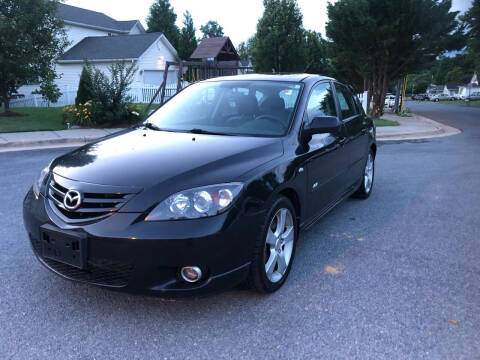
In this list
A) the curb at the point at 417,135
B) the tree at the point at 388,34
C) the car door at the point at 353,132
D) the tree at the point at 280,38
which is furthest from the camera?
the tree at the point at 280,38

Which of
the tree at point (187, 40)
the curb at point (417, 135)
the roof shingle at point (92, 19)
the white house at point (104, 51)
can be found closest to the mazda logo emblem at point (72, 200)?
the curb at point (417, 135)

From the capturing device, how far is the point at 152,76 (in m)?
32.1

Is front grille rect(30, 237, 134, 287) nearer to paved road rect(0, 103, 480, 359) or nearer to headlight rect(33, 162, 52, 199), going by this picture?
paved road rect(0, 103, 480, 359)

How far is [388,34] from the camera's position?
1873cm

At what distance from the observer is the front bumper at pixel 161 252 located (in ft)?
8.09

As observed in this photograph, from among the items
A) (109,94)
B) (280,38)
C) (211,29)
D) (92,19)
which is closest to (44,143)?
(109,94)

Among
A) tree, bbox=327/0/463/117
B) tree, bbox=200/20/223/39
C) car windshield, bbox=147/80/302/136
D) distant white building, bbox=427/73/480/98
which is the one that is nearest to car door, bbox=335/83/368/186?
car windshield, bbox=147/80/302/136

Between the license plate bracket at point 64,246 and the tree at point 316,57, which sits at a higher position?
the tree at point 316,57

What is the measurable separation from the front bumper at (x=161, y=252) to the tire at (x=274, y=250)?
8.3 inches

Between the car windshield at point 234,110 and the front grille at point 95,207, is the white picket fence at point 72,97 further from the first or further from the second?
the front grille at point 95,207

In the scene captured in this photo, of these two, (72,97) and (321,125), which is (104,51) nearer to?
(72,97)

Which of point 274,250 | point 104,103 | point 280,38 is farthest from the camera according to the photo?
point 280,38

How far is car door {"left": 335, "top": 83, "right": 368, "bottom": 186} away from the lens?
15.7 feet

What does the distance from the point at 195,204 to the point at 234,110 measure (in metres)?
1.59
